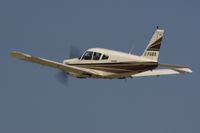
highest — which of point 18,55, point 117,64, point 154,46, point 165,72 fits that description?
point 154,46

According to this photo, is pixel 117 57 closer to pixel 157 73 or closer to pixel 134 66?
pixel 134 66

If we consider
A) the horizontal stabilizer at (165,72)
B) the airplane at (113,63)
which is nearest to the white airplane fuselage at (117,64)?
the airplane at (113,63)

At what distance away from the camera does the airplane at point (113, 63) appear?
69.2m

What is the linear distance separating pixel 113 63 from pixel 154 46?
4.27 meters

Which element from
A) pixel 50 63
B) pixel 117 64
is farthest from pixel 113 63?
pixel 50 63

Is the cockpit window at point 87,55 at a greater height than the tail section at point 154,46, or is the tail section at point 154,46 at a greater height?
the tail section at point 154,46

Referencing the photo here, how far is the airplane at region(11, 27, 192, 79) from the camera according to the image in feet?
227

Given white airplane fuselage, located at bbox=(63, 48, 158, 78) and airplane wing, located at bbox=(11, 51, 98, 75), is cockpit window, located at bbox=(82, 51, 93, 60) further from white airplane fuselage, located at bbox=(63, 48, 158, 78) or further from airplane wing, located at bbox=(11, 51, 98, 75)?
airplane wing, located at bbox=(11, 51, 98, 75)

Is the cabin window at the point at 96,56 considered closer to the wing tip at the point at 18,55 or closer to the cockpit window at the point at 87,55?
the cockpit window at the point at 87,55

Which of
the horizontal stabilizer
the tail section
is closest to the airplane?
the tail section

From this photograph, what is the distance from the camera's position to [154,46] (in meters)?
71.2

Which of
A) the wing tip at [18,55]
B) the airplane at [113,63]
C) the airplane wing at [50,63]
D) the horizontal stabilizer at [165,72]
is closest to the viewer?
the wing tip at [18,55]

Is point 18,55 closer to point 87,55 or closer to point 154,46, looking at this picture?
point 87,55

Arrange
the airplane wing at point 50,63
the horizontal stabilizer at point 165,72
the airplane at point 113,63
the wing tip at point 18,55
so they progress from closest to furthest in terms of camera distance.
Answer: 1. the wing tip at point 18,55
2. the airplane wing at point 50,63
3. the airplane at point 113,63
4. the horizontal stabilizer at point 165,72
